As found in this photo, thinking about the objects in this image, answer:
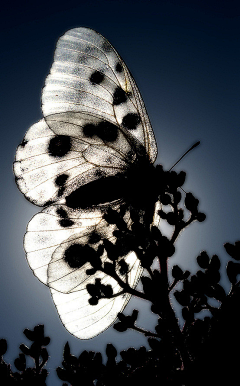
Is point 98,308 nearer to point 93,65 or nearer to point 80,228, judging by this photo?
point 80,228

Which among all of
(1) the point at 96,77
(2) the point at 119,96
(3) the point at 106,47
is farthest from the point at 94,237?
(3) the point at 106,47

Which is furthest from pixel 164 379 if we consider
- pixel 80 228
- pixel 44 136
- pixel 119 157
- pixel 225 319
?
pixel 44 136

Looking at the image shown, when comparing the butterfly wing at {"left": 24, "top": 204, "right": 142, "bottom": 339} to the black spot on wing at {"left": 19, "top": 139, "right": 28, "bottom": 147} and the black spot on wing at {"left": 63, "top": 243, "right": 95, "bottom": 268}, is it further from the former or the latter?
the black spot on wing at {"left": 19, "top": 139, "right": 28, "bottom": 147}

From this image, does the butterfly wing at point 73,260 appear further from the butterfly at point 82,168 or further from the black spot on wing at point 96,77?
the black spot on wing at point 96,77

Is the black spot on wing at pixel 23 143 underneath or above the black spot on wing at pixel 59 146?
above

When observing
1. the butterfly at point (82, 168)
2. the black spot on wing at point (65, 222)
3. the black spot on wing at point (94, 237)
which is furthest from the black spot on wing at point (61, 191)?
the black spot on wing at point (94, 237)

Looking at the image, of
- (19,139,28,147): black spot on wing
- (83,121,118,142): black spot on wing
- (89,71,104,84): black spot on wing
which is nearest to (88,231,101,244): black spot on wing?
(83,121,118,142): black spot on wing

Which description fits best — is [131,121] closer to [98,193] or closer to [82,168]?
[82,168]

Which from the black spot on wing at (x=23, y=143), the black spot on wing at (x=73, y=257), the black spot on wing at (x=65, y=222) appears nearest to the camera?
the black spot on wing at (x=73, y=257)
